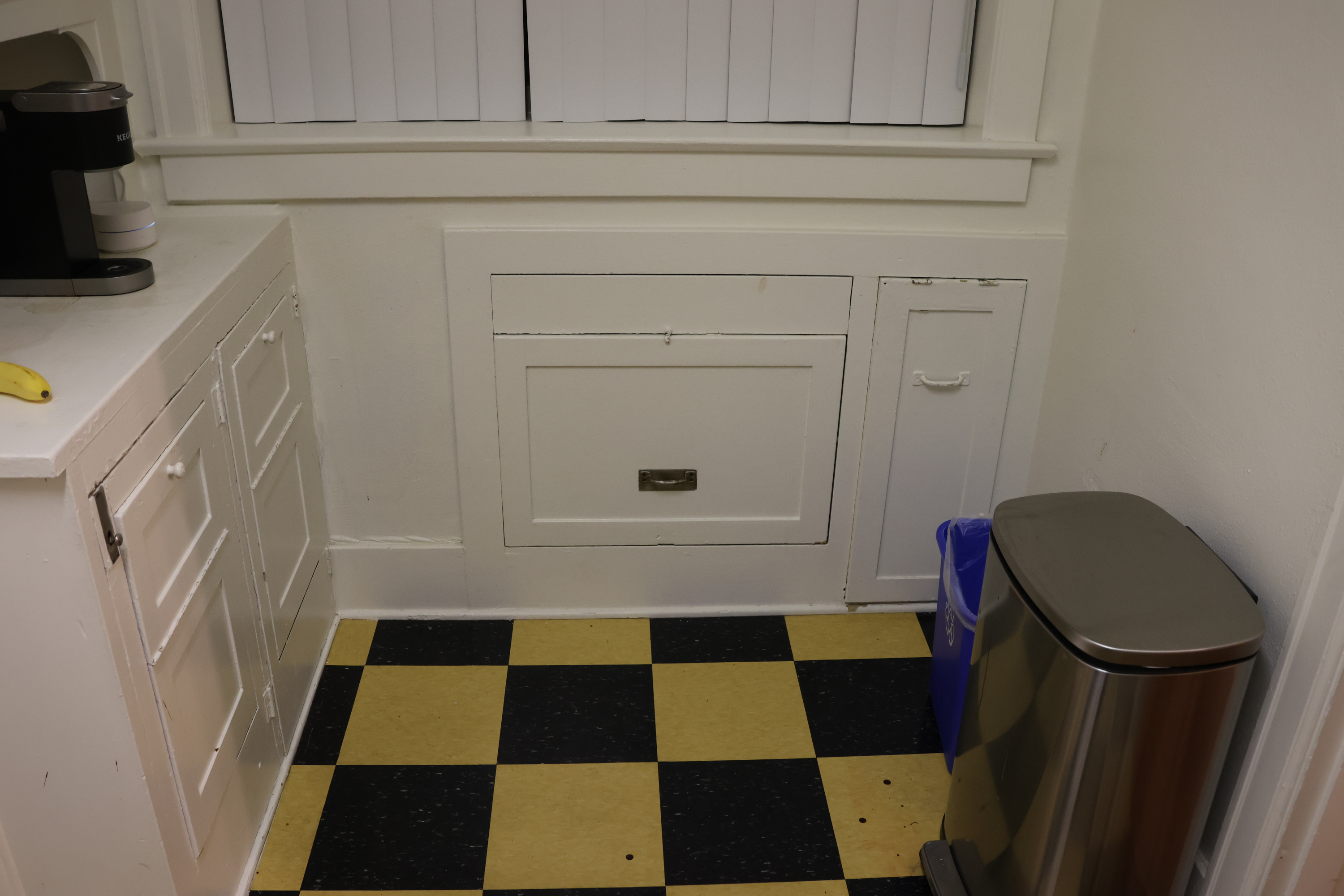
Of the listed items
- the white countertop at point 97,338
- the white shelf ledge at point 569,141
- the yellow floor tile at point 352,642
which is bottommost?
the yellow floor tile at point 352,642

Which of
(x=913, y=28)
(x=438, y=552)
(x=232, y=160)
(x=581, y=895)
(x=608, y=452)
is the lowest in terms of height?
(x=581, y=895)

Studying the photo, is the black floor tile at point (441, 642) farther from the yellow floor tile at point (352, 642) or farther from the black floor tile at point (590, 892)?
the black floor tile at point (590, 892)

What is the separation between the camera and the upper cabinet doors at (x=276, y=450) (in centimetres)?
176

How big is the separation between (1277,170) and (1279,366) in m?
0.28

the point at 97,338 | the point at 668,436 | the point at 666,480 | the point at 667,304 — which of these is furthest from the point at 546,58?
the point at 97,338

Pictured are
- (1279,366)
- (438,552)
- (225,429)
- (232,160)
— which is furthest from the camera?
(438,552)

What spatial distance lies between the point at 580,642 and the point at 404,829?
0.63 meters

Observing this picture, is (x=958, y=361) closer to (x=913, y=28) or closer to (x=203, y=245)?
(x=913, y=28)

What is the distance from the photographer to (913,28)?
83.9 inches

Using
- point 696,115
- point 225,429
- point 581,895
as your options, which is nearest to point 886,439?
point 696,115

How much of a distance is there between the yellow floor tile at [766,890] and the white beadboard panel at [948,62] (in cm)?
157

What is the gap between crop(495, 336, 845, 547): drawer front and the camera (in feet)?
7.22

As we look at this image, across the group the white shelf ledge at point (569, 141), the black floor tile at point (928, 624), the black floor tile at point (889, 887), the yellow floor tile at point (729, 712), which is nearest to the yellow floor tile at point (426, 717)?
the yellow floor tile at point (729, 712)

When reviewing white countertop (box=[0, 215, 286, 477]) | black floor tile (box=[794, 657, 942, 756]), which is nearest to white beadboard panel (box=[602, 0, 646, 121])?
white countertop (box=[0, 215, 286, 477])
